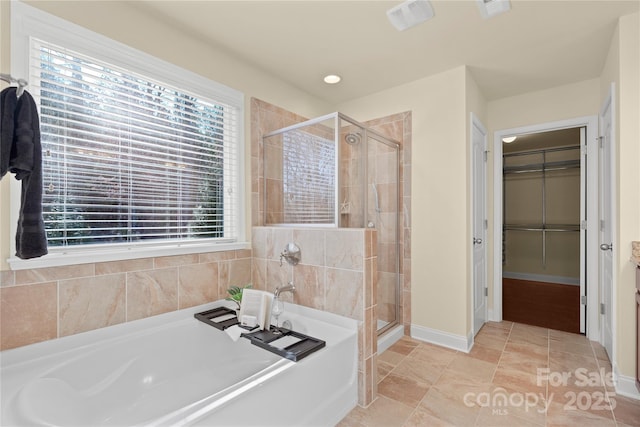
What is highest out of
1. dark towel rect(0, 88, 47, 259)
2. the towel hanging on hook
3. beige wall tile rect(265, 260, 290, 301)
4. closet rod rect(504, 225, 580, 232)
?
the towel hanging on hook

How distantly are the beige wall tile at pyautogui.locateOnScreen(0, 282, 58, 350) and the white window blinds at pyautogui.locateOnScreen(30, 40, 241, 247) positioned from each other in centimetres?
27

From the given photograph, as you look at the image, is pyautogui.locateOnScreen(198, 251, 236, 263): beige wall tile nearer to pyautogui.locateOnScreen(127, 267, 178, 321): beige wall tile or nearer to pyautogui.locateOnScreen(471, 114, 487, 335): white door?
pyautogui.locateOnScreen(127, 267, 178, 321): beige wall tile

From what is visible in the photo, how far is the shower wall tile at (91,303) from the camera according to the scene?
5.45 ft

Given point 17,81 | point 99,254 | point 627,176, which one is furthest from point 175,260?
point 627,176

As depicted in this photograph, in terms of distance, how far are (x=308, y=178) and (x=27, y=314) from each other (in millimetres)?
1908

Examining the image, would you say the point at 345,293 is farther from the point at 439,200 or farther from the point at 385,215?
the point at 439,200

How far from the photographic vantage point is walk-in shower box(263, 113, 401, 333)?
7.72ft

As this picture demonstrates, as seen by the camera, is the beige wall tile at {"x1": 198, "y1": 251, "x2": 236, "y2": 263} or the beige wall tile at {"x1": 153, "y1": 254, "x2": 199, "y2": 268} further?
the beige wall tile at {"x1": 198, "y1": 251, "x2": 236, "y2": 263}

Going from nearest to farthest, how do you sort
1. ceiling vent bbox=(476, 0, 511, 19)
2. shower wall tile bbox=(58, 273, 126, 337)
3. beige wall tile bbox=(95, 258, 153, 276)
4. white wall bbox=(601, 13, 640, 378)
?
1. shower wall tile bbox=(58, 273, 126, 337)
2. beige wall tile bbox=(95, 258, 153, 276)
3. ceiling vent bbox=(476, 0, 511, 19)
4. white wall bbox=(601, 13, 640, 378)

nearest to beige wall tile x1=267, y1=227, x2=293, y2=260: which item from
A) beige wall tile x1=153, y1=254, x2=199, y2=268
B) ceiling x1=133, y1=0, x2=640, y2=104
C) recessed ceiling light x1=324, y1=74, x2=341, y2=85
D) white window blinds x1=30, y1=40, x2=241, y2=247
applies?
white window blinds x1=30, y1=40, x2=241, y2=247

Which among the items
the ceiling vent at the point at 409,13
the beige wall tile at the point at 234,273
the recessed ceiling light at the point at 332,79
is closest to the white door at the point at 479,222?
the ceiling vent at the point at 409,13

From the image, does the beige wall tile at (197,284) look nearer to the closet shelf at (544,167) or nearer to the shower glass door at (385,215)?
the shower glass door at (385,215)

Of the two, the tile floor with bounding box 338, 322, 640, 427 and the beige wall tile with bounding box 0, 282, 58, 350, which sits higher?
the beige wall tile with bounding box 0, 282, 58, 350

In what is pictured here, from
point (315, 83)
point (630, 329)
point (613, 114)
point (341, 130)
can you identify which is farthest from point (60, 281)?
point (613, 114)
